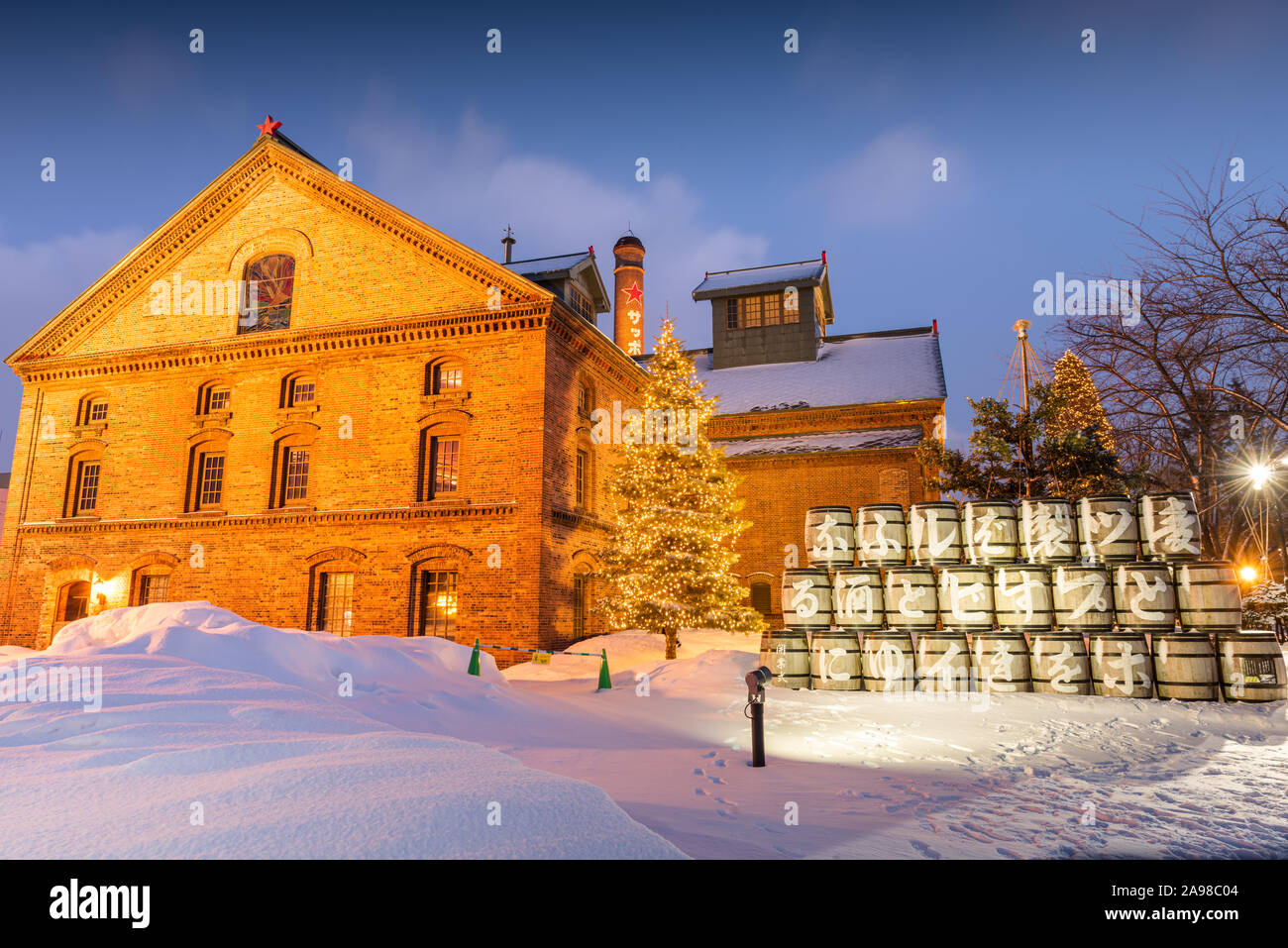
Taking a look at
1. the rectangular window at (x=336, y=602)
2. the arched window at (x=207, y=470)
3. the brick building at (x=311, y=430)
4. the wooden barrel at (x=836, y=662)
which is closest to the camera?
the wooden barrel at (x=836, y=662)

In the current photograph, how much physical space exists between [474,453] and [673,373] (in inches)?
211

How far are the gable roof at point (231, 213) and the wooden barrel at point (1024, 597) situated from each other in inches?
505

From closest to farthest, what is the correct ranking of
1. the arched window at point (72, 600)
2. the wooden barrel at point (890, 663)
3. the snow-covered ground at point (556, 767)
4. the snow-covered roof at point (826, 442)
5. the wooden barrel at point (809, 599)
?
1. the snow-covered ground at point (556, 767)
2. the wooden barrel at point (890, 663)
3. the wooden barrel at point (809, 599)
4. the arched window at point (72, 600)
5. the snow-covered roof at point (826, 442)

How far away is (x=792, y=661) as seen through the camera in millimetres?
9953

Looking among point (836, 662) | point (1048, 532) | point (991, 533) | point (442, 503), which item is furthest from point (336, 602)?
point (1048, 532)

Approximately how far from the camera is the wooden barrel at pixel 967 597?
9430 mm

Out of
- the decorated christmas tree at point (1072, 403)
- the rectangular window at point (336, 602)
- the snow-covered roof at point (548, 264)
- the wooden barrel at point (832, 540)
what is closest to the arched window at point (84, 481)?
the rectangular window at point (336, 602)

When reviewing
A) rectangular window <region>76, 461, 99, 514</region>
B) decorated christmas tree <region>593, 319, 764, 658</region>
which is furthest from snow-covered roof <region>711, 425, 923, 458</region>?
rectangular window <region>76, 461, 99, 514</region>

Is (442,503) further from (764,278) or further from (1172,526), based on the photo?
(764,278)

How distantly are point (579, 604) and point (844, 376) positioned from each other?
592 inches

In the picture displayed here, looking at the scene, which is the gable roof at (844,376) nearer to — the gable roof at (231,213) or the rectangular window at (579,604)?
the rectangular window at (579,604)
